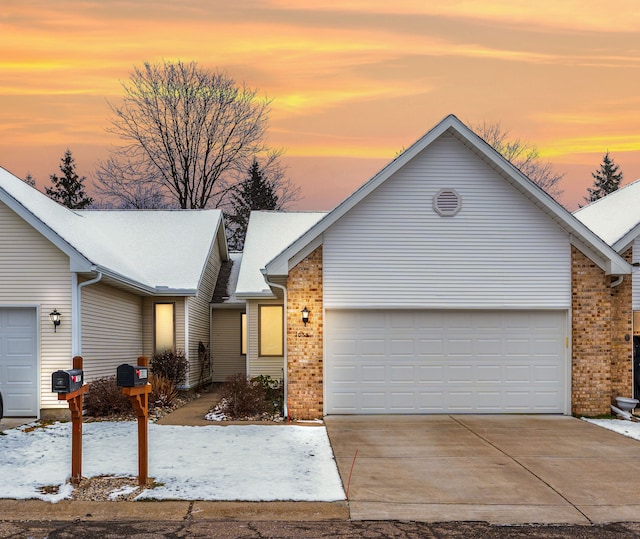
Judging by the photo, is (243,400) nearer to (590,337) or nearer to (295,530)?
(295,530)

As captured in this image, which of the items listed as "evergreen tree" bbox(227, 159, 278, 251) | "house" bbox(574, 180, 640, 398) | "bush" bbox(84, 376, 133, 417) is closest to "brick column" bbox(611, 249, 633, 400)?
"house" bbox(574, 180, 640, 398)

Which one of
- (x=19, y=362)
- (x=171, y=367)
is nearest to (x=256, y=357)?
(x=171, y=367)

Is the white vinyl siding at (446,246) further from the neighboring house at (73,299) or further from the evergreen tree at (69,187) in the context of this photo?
the evergreen tree at (69,187)

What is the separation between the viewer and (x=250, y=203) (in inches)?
1815

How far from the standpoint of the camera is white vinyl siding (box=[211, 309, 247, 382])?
22594 millimetres

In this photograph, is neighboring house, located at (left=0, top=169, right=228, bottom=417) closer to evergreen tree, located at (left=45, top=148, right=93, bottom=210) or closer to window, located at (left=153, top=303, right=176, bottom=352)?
window, located at (left=153, top=303, right=176, bottom=352)

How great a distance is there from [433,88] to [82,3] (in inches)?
417

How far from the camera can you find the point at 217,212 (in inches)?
912

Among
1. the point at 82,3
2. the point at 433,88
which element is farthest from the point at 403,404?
the point at 82,3

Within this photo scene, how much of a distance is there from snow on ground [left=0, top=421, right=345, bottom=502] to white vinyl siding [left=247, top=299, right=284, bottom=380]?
21.9ft

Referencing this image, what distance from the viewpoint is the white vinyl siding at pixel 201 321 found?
19562 mm

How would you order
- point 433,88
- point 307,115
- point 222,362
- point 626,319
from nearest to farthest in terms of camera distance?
point 626,319 → point 433,88 → point 222,362 → point 307,115

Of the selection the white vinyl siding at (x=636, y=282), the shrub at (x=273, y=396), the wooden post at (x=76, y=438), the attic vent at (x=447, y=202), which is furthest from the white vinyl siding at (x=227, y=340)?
the wooden post at (x=76, y=438)

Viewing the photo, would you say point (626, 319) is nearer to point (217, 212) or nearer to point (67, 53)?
point (217, 212)
